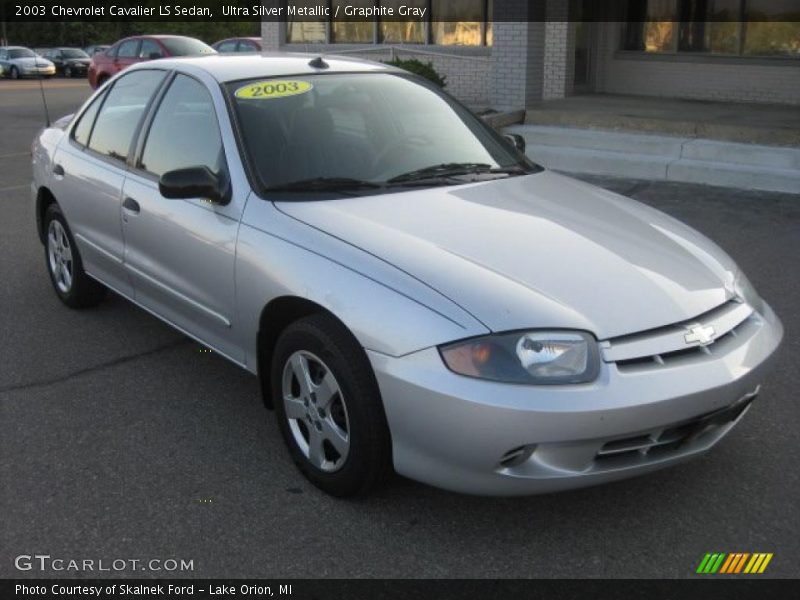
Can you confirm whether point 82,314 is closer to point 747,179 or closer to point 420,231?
point 420,231

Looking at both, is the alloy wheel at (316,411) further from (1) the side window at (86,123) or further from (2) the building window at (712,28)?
(2) the building window at (712,28)

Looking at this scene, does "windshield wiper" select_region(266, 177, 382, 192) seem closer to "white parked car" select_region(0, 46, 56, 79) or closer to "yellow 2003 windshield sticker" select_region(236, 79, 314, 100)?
"yellow 2003 windshield sticker" select_region(236, 79, 314, 100)

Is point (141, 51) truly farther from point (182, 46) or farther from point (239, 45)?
point (239, 45)

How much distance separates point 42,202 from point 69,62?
1452 inches

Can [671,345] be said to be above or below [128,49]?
below

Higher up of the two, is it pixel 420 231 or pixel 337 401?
pixel 420 231

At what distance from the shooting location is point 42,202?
597 cm

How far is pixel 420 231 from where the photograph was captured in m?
3.49

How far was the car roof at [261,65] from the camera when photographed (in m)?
4.41

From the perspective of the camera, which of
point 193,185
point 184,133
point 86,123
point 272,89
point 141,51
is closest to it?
point 193,185

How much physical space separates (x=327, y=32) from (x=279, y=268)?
16092 mm

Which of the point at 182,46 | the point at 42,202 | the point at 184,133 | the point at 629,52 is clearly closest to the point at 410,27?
the point at 629,52

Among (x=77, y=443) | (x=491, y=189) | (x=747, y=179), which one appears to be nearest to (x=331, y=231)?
(x=491, y=189)

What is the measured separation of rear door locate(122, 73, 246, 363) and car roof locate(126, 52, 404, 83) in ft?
0.37
